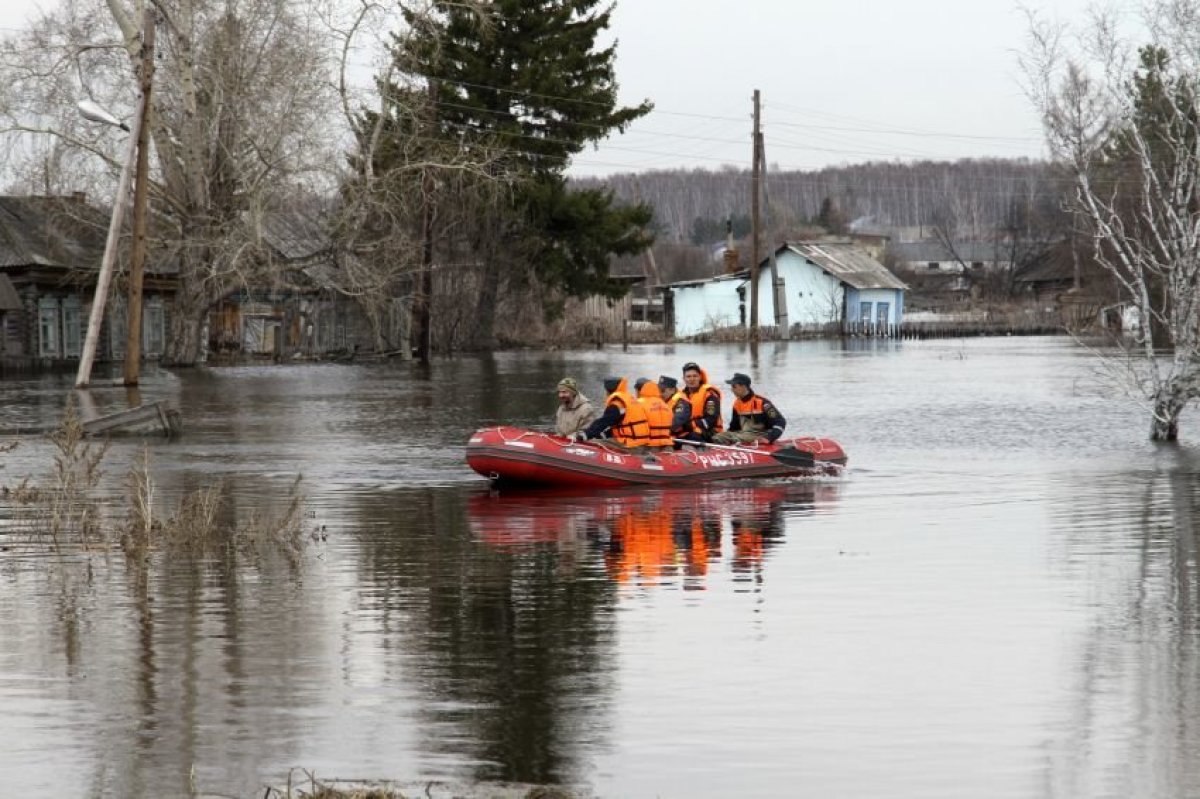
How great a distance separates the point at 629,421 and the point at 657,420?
41 centimetres

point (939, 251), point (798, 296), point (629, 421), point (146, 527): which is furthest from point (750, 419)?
point (939, 251)

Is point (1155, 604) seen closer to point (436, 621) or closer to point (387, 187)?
point (436, 621)

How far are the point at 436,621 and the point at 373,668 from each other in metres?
1.70

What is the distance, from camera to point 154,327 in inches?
2398

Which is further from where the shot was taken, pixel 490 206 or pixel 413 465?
pixel 490 206

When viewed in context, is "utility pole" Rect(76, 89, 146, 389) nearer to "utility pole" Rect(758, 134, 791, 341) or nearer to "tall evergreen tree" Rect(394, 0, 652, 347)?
"tall evergreen tree" Rect(394, 0, 652, 347)

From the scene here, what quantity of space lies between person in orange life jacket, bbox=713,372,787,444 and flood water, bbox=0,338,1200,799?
1143mm

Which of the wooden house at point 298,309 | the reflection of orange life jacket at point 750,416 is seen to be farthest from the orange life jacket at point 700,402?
the wooden house at point 298,309

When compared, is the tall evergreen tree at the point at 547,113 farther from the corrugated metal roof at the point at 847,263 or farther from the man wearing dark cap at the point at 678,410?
the man wearing dark cap at the point at 678,410

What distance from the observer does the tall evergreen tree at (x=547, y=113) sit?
63.9 m

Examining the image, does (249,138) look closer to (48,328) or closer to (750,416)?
(48,328)

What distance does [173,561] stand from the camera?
15.6m

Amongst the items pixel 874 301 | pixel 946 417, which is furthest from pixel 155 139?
pixel 874 301

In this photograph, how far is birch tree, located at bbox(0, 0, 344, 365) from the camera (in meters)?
48.8
